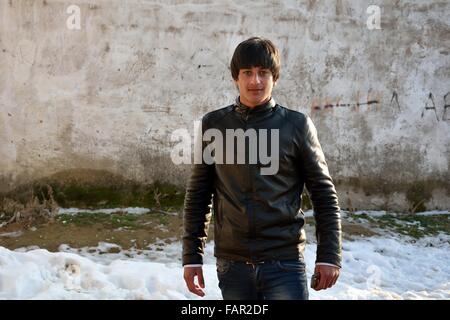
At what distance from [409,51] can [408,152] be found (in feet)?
3.73

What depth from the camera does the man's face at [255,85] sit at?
2.25 metres

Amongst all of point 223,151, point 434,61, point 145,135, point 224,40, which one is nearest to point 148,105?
point 145,135

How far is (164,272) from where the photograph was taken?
4379mm

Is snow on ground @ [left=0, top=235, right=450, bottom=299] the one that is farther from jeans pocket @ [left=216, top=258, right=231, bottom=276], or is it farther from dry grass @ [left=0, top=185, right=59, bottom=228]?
jeans pocket @ [left=216, top=258, right=231, bottom=276]

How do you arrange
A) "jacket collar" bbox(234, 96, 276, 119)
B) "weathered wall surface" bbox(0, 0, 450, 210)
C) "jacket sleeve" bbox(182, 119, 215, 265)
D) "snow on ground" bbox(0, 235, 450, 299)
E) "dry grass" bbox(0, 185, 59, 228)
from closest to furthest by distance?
"jacket collar" bbox(234, 96, 276, 119) < "jacket sleeve" bbox(182, 119, 215, 265) < "snow on ground" bbox(0, 235, 450, 299) < "dry grass" bbox(0, 185, 59, 228) < "weathered wall surface" bbox(0, 0, 450, 210)

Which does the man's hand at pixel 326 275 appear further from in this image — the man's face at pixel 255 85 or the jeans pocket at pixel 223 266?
the man's face at pixel 255 85

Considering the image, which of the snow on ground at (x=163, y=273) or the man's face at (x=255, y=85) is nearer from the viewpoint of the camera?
the man's face at (x=255, y=85)

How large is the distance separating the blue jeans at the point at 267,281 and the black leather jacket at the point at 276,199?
31mm

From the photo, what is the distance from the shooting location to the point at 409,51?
635 centimetres

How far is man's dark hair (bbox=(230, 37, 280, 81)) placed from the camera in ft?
7.36

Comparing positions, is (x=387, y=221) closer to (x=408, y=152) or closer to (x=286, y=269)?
(x=408, y=152)

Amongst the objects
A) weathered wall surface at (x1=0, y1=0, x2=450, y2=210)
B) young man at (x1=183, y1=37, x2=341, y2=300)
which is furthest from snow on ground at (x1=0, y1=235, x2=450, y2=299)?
young man at (x1=183, y1=37, x2=341, y2=300)

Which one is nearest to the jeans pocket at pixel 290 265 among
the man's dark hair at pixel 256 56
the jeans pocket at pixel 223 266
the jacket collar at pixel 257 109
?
the jeans pocket at pixel 223 266

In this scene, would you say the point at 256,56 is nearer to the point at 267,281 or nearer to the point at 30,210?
the point at 267,281
